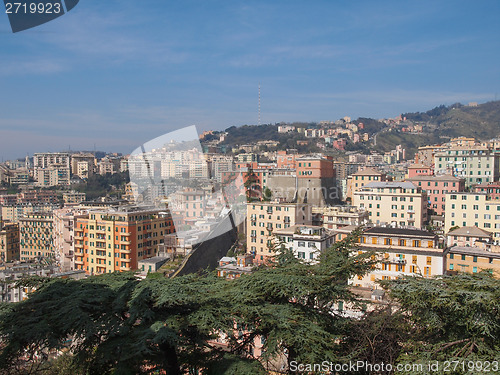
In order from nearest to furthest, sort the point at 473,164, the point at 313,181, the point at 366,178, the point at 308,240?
the point at 308,240 < the point at 313,181 < the point at 366,178 < the point at 473,164

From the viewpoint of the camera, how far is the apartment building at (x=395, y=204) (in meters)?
22.5

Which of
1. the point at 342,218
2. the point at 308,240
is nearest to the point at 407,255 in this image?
the point at 308,240

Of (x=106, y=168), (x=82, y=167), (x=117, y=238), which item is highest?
(x=82, y=167)

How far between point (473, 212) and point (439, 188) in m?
5.93

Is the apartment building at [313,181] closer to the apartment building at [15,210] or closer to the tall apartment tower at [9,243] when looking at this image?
the tall apartment tower at [9,243]

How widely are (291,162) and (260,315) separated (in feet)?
143

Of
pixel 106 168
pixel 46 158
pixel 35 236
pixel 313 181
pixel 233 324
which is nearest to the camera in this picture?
pixel 233 324

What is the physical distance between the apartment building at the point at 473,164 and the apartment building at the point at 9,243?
122ft

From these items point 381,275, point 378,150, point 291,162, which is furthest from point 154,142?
point 378,150

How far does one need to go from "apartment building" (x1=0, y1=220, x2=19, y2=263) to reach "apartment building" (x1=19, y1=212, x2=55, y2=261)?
4.82ft

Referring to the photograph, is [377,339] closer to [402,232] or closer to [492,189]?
[402,232]

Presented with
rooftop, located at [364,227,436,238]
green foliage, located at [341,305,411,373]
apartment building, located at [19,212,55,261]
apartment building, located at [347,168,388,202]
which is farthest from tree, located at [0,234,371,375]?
apartment building, located at [19,212,55,261]

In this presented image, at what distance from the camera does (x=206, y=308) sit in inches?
219

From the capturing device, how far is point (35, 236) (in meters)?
35.2
